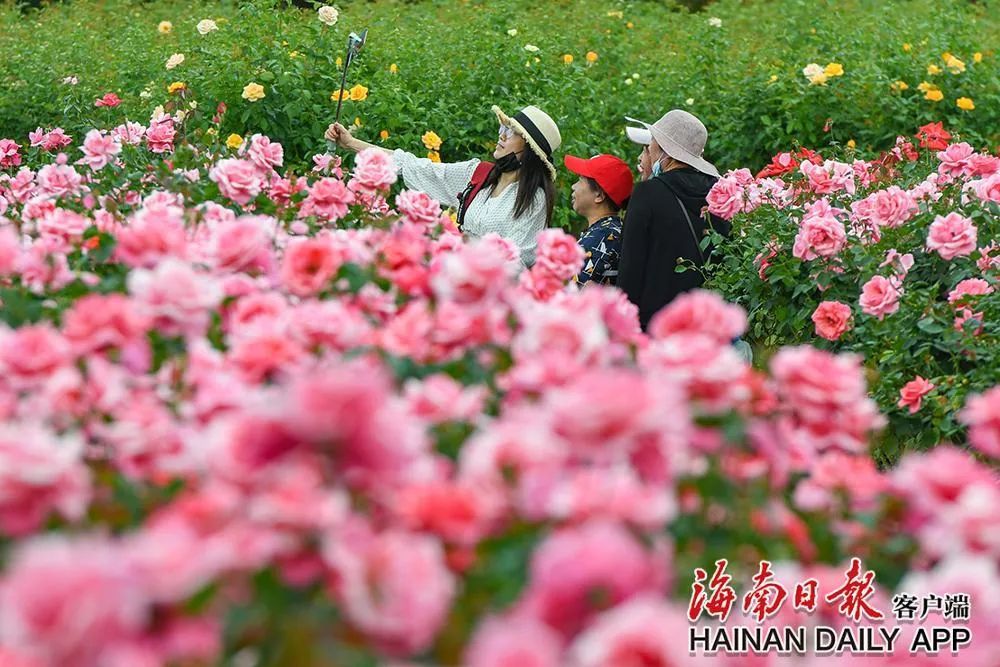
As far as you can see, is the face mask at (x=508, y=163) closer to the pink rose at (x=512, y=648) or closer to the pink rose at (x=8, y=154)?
the pink rose at (x=8, y=154)

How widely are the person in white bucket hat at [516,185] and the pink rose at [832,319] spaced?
1.34 meters

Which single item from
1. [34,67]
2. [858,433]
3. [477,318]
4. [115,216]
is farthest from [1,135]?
[858,433]

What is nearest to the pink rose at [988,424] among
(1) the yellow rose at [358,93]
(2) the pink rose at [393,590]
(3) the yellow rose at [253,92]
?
(2) the pink rose at [393,590]

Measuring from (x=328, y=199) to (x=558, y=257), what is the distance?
1.05 m

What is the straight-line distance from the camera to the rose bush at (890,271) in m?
3.36

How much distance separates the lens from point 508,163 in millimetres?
4770

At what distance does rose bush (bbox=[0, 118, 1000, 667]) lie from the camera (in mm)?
1060

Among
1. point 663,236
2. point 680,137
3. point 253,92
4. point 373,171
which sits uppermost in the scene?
point 253,92

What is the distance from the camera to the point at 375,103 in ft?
19.3

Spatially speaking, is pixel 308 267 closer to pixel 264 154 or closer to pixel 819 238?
pixel 264 154

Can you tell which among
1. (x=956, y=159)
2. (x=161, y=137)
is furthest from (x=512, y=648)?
(x=956, y=159)

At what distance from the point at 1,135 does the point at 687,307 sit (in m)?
5.39

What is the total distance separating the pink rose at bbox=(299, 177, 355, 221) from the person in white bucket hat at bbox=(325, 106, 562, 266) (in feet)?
4.93

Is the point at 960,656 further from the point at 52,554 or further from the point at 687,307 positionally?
the point at 52,554
